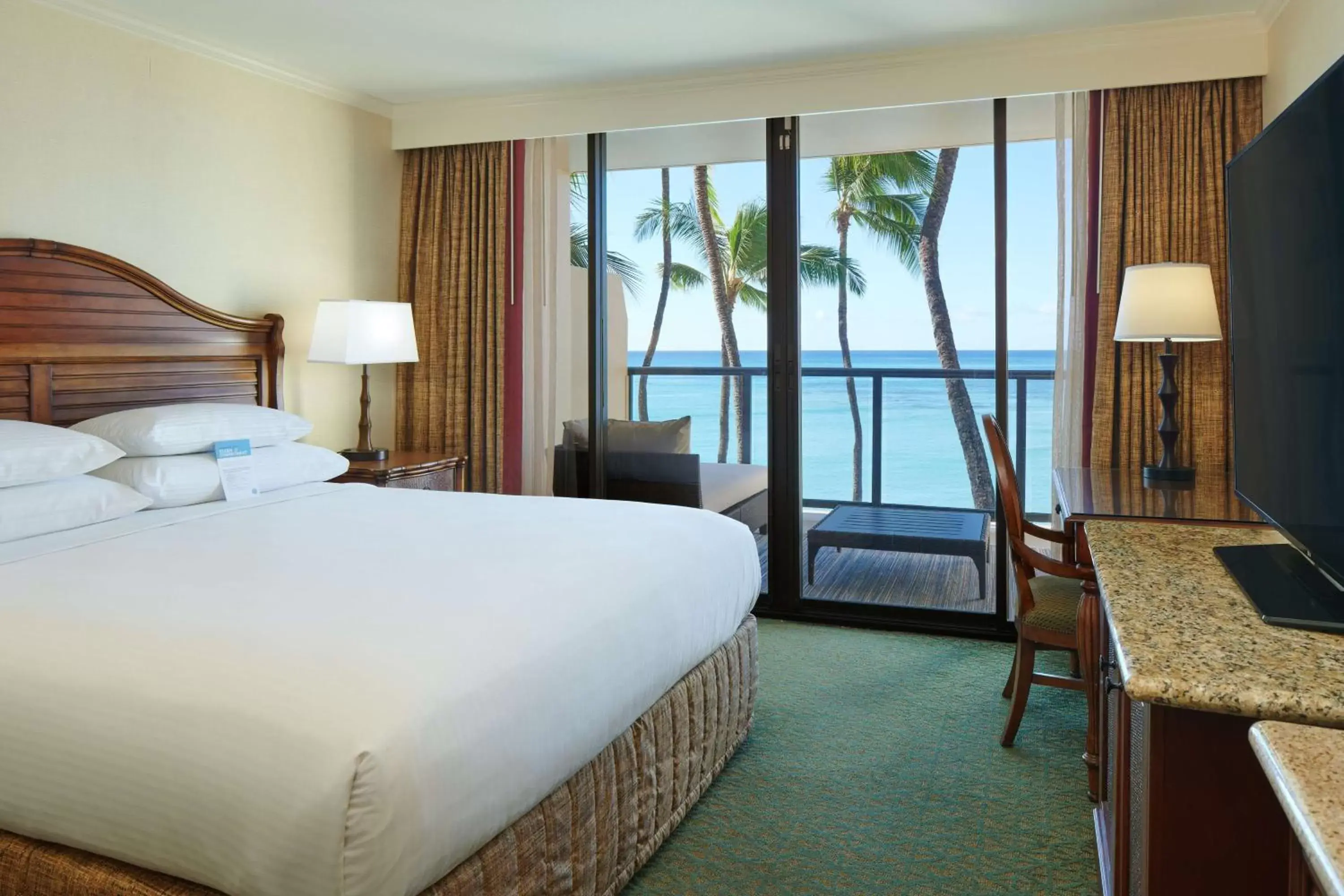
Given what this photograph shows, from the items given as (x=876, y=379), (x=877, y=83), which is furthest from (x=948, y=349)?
(x=877, y=83)

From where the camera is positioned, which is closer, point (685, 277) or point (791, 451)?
point (791, 451)

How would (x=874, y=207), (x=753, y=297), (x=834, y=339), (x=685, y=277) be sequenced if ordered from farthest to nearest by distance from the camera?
(x=685, y=277)
(x=753, y=297)
(x=834, y=339)
(x=874, y=207)

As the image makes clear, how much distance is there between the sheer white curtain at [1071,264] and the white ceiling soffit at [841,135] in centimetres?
10

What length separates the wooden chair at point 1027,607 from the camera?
9.54ft

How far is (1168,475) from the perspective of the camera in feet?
11.0

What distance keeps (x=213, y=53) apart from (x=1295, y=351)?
393 cm

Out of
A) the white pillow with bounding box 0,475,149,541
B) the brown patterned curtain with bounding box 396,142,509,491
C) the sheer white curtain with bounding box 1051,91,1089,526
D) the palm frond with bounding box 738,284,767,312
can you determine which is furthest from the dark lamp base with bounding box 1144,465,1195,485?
the white pillow with bounding box 0,475,149,541

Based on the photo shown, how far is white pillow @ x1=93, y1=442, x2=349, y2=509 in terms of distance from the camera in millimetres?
3018

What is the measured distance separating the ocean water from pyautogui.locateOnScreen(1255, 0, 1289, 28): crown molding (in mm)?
1368

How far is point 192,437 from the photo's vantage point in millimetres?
3189

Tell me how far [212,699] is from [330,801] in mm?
289

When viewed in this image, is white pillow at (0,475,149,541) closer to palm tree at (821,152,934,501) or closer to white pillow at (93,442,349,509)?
white pillow at (93,442,349,509)

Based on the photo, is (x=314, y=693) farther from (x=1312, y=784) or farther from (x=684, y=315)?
(x=684, y=315)

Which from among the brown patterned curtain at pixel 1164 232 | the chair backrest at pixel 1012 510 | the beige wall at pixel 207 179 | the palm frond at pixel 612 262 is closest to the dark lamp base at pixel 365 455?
the beige wall at pixel 207 179
